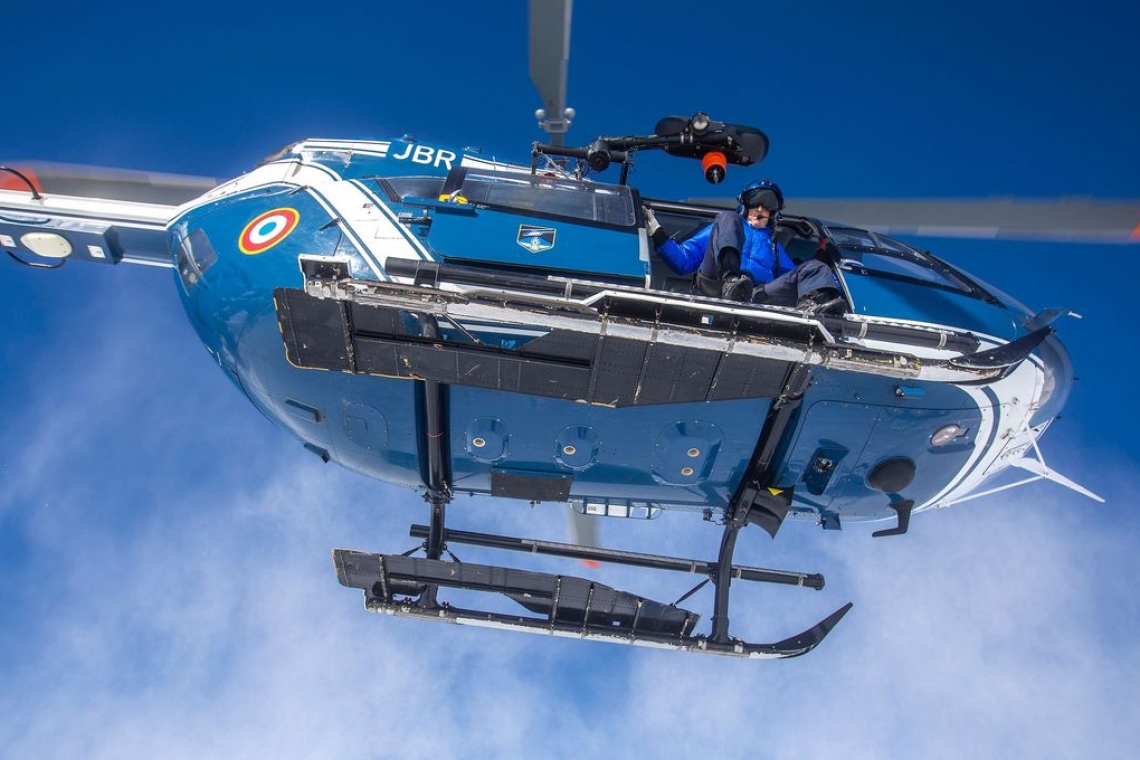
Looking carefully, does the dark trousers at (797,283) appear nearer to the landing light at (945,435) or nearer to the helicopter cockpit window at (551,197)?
the helicopter cockpit window at (551,197)

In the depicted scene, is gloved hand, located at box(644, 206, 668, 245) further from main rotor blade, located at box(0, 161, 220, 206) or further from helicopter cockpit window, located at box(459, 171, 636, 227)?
main rotor blade, located at box(0, 161, 220, 206)

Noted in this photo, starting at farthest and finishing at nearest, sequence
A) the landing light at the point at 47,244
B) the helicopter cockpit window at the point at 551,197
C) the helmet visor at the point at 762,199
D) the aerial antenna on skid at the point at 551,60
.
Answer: the landing light at the point at 47,244
the aerial antenna on skid at the point at 551,60
the helmet visor at the point at 762,199
the helicopter cockpit window at the point at 551,197

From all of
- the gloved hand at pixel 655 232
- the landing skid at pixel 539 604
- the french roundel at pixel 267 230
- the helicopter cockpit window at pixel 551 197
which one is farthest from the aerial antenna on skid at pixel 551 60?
the landing skid at pixel 539 604

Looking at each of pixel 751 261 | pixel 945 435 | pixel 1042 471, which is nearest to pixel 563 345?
pixel 751 261

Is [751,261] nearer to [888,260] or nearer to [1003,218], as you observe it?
[888,260]

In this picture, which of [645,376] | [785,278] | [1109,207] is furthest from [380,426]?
[1109,207]

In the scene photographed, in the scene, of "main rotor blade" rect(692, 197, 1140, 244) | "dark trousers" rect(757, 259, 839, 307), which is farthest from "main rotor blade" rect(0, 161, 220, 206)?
"main rotor blade" rect(692, 197, 1140, 244)
